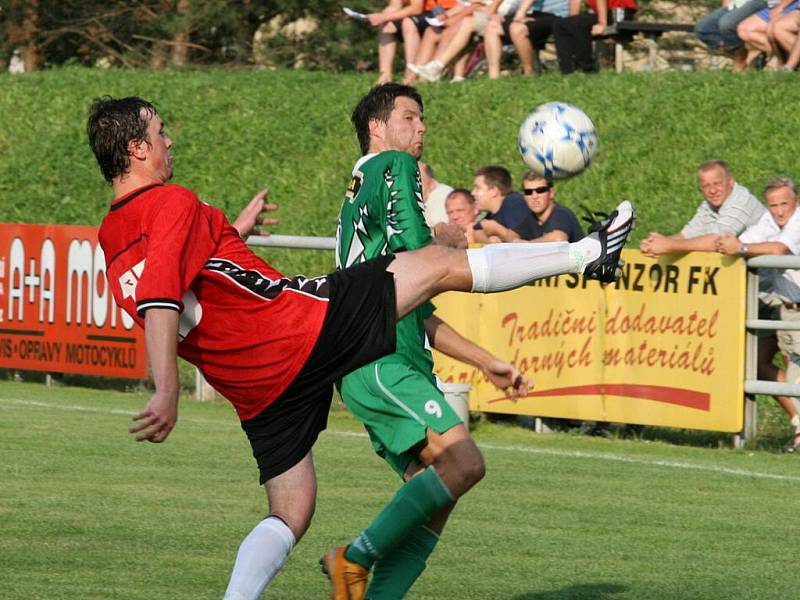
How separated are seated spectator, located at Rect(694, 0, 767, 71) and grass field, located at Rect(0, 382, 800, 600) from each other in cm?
635

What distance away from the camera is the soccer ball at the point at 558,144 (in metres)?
9.67

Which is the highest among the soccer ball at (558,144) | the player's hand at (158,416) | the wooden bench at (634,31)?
the wooden bench at (634,31)

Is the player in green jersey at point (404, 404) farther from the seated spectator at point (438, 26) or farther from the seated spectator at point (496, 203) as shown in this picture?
the seated spectator at point (438, 26)

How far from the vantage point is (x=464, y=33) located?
19.3 m

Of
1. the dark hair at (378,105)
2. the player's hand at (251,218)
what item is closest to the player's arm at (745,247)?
the dark hair at (378,105)

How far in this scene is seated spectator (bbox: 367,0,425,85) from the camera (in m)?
19.6

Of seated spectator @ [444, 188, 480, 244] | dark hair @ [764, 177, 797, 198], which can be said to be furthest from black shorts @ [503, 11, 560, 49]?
dark hair @ [764, 177, 797, 198]

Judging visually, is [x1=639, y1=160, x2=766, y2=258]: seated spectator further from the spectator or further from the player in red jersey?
the player in red jersey

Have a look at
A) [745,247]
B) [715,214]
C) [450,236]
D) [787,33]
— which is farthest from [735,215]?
[450,236]

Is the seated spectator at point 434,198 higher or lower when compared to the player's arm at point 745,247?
higher

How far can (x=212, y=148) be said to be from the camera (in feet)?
73.3

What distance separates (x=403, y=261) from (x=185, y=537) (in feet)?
9.64

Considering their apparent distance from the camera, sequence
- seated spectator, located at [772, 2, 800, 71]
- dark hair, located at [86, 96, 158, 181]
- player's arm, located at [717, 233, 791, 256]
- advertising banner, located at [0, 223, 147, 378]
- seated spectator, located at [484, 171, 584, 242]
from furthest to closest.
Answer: seated spectator, located at [772, 2, 800, 71]
advertising banner, located at [0, 223, 147, 378]
seated spectator, located at [484, 171, 584, 242]
player's arm, located at [717, 233, 791, 256]
dark hair, located at [86, 96, 158, 181]

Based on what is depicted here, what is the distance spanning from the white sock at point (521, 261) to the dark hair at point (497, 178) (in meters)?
7.40
